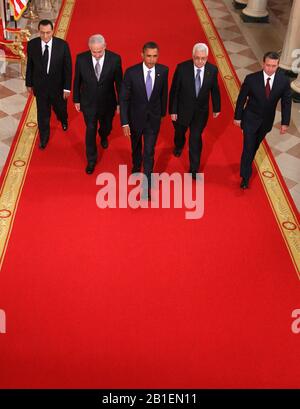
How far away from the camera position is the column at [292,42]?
26.2 ft

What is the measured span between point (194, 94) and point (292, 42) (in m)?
3.61

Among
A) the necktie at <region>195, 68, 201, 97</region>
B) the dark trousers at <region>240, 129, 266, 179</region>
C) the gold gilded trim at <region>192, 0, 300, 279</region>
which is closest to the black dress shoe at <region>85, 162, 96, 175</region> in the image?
the necktie at <region>195, 68, 201, 97</region>

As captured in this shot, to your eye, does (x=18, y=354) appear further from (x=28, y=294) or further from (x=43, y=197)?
(x=43, y=197)

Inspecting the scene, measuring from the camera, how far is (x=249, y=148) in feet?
17.9

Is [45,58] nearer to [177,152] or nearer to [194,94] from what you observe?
[194,94]

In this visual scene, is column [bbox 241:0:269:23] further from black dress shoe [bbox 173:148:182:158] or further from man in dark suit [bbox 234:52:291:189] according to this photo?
man in dark suit [bbox 234:52:291:189]

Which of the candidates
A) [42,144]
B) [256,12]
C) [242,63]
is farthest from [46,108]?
[256,12]

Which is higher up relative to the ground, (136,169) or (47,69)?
(47,69)

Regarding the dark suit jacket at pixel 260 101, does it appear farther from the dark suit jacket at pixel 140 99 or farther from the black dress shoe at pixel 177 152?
the black dress shoe at pixel 177 152

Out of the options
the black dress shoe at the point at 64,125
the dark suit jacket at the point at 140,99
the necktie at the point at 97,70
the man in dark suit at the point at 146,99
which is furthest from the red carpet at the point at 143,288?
the necktie at the point at 97,70

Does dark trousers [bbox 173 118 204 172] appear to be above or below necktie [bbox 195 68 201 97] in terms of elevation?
below

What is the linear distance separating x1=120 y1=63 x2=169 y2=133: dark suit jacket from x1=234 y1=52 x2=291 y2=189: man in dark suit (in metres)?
0.77

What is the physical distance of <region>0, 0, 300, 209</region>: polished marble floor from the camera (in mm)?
6358

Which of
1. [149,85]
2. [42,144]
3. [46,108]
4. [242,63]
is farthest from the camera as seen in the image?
[242,63]
